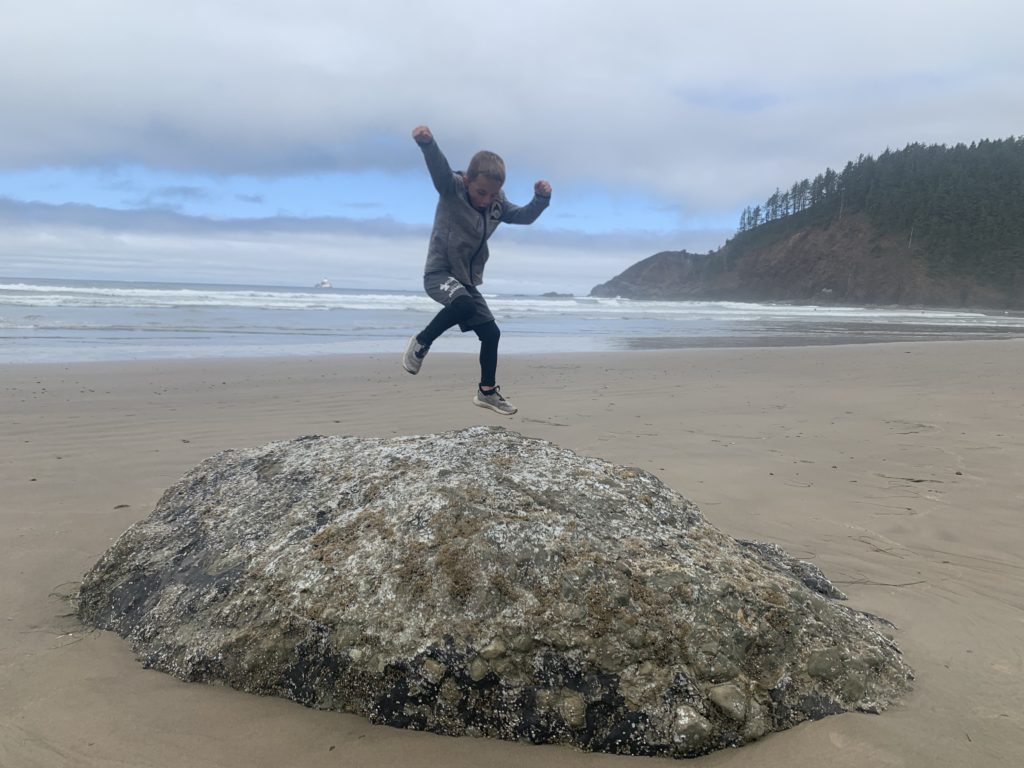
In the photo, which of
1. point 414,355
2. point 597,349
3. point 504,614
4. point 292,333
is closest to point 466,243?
point 414,355

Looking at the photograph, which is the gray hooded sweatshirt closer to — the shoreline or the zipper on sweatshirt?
the zipper on sweatshirt

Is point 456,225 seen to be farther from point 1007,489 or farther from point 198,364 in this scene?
point 198,364

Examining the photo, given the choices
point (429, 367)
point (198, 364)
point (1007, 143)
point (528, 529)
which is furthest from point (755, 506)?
point (1007, 143)

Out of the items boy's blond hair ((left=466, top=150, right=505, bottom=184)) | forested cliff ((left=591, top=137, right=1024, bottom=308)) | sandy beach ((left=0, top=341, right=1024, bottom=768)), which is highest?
forested cliff ((left=591, top=137, right=1024, bottom=308))

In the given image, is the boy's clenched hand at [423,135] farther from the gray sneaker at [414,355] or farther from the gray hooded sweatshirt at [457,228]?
the gray sneaker at [414,355]

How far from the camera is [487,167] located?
533cm

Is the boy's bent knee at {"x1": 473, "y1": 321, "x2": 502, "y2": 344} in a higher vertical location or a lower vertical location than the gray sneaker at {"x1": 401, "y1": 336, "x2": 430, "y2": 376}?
higher

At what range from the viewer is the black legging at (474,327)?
544cm

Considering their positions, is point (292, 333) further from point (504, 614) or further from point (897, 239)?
point (897, 239)

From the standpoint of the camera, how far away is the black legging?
5.44 meters

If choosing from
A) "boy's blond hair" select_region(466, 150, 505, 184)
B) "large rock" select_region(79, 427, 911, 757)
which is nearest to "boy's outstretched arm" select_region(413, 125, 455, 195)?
"boy's blond hair" select_region(466, 150, 505, 184)

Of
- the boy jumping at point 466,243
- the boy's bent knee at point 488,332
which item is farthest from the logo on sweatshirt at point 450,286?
the boy's bent knee at point 488,332

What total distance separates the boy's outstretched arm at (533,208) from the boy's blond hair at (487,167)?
1.29 ft

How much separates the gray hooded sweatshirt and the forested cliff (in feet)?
245
